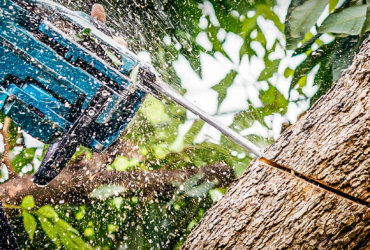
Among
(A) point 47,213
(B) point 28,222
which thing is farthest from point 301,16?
(B) point 28,222

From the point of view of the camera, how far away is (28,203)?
5.02 feet

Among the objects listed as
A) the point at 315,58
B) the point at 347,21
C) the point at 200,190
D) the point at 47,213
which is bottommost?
the point at 47,213

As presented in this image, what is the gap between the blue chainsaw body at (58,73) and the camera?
0.88 metres

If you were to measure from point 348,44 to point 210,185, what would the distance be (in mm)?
1332

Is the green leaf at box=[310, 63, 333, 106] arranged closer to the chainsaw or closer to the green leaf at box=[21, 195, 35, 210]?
the chainsaw

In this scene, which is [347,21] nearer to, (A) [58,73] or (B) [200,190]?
(A) [58,73]

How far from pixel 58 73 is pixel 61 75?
1cm

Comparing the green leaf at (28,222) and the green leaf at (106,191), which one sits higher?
the green leaf at (106,191)

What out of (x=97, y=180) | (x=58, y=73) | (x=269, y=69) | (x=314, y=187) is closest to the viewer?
(x=314, y=187)

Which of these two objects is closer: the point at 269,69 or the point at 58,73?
the point at 58,73

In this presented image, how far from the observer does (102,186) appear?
1833 millimetres

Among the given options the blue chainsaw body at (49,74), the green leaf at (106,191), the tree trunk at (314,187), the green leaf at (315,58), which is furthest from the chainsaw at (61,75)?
the green leaf at (106,191)

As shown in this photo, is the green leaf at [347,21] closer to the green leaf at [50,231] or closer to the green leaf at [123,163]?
the green leaf at [123,163]

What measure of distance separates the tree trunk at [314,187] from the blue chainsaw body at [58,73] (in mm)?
599
